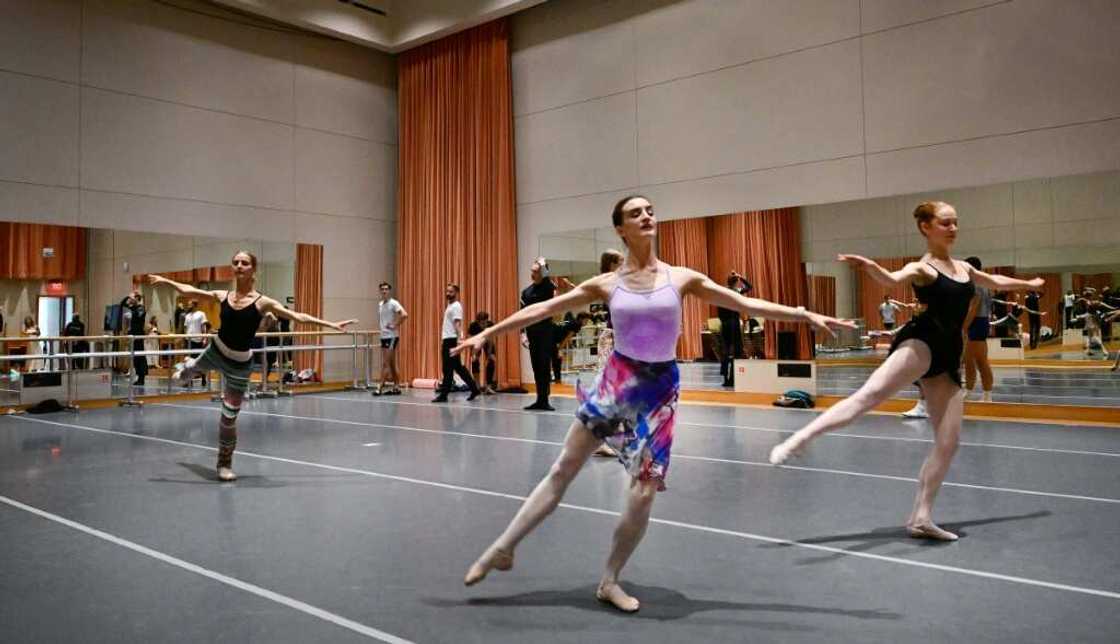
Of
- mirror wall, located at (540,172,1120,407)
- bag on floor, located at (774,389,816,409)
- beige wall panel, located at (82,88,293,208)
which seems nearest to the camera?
mirror wall, located at (540,172,1120,407)

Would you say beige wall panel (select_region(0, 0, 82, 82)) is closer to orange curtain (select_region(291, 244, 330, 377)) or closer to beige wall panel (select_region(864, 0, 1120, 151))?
orange curtain (select_region(291, 244, 330, 377))

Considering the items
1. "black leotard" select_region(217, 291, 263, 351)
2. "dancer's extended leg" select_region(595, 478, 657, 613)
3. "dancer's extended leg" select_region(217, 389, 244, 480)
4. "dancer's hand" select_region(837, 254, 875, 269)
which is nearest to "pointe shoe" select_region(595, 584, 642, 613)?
"dancer's extended leg" select_region(595, 478, 657, 613)

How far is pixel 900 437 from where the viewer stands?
6984 millimetres

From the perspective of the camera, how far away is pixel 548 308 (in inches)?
119

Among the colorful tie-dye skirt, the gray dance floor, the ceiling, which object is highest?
the ceiling

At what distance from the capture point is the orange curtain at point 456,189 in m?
13.1

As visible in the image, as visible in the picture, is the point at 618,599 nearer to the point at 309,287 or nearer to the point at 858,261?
the point at 858,261

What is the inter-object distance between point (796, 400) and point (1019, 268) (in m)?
2.82

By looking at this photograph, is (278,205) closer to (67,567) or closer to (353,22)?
(353,22)

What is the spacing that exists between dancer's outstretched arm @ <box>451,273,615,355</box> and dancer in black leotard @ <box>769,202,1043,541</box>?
1.30 m

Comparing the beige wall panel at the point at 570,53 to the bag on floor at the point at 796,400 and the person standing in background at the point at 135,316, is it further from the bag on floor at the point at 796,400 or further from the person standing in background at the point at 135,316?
the person standing in background at the point at 135,316

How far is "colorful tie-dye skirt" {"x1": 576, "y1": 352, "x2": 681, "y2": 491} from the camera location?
9.60 ft

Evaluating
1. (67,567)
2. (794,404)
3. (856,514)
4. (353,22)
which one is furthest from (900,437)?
(353,22)

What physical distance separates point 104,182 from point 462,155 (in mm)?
5586
